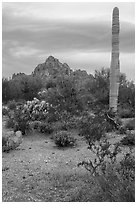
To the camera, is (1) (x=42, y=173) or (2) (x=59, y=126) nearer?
(1) (x=42, y=173)

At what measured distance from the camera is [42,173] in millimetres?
8133

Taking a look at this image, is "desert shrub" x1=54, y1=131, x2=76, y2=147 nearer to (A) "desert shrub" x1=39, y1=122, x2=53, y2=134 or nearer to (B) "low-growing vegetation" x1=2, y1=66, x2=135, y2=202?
(B) "low-growing vegetation" x1=2, y1=66, x2=135, y2=202

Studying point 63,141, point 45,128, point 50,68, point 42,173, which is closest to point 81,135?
point 45,128

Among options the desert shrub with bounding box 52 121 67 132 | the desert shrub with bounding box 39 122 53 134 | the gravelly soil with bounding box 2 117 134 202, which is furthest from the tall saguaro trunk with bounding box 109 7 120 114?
the gravelly soil with bounding box 2 117 134 202

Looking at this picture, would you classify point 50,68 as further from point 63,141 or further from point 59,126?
point 63,141

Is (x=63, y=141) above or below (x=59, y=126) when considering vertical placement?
below

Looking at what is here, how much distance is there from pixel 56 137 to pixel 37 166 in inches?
105

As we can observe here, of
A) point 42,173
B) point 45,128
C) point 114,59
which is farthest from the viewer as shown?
point 114,59

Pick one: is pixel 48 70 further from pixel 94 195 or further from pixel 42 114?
pixel 94 195

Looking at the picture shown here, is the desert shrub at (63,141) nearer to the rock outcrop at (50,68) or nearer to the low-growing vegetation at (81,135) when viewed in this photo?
the low-growing vegetation at (81,135)

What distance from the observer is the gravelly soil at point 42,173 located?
269 inches

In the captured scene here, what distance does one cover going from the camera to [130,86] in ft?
A: 72.6

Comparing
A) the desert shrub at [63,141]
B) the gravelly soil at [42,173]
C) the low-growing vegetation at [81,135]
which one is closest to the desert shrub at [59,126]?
the low-growing vegetation at [81,135]

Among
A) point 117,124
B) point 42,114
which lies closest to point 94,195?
point 117,124
